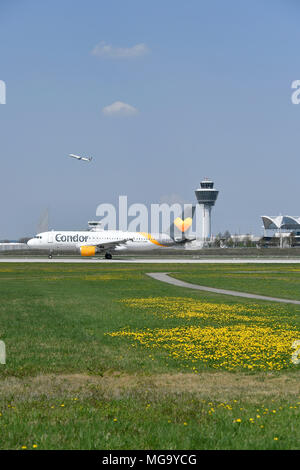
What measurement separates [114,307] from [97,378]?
13073 millimetres

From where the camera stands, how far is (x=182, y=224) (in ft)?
327

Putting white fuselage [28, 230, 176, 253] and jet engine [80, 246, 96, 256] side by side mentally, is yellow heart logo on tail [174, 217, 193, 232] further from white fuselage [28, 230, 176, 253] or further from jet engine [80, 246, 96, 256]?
jet engine [80, 246, 96, 256]

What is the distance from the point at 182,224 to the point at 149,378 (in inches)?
3465

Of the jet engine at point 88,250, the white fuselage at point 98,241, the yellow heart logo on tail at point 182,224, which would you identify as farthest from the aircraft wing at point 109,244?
the yellow heart logo on tail at point 182,224

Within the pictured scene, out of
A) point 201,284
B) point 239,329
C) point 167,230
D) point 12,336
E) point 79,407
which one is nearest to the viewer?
point 79,407

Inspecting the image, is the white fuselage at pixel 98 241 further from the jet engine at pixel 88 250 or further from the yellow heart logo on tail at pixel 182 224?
the yellow heart logo on tail at pixel 182 224

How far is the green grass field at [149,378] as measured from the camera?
8.29 meters

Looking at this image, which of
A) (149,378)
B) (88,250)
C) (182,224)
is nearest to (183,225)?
(182,224)

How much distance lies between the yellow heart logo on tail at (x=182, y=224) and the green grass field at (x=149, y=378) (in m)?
73.7

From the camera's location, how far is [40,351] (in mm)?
14828

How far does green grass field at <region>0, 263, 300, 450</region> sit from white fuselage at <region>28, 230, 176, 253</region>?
62137mm

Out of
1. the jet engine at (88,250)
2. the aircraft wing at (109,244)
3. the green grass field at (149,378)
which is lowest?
the green grass field at (149,378)
